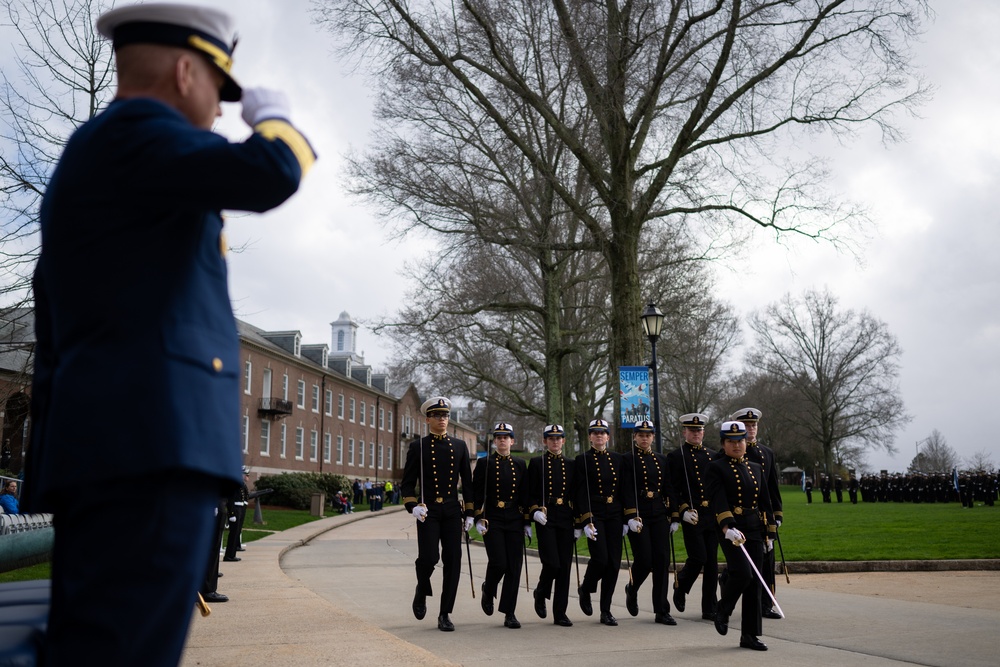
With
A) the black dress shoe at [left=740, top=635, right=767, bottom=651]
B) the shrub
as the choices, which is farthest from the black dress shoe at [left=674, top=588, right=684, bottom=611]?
the shrub

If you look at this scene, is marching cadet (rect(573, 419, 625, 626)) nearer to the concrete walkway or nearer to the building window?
the concrete walkway

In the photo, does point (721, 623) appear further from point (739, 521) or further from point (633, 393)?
point (633, 393)

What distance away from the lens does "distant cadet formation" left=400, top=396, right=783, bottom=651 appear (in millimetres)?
9758

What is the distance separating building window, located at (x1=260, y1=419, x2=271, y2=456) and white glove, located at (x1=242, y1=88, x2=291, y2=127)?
55.7m

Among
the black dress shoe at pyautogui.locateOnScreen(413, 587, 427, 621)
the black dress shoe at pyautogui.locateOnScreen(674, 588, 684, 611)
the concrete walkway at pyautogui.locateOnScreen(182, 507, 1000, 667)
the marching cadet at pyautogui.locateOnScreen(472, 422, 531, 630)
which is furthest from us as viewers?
the black dress shoe at pyautogui.locateOnScreen(674, 588, 684, 611)

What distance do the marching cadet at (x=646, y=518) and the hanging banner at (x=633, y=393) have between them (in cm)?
406

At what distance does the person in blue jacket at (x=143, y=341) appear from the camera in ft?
6.42

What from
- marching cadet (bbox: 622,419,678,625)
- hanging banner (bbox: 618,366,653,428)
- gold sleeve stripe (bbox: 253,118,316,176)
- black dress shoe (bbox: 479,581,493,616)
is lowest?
black dress shoe (bbox: 479,581,493,616)

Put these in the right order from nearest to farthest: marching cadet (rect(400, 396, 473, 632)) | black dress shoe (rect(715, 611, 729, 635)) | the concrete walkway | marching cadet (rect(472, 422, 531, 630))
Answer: the concrete walkway → black dress shoe (rect(715, 611, 729, 635)) → marching cadet (rect(400, 396, 473, 632)) → marching cadet (rect(472, 422, 531, 630))

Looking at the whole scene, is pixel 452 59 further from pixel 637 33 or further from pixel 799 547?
pixel 799 547

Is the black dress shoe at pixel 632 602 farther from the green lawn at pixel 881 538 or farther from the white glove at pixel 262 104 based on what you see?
the white glove at pixel 262 104

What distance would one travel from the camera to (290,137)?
87.1 inches

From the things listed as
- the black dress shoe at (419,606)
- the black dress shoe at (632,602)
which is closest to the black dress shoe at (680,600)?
the black dress shoe at (632,602)

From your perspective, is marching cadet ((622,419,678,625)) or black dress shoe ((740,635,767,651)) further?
marching cadet ((622,419,678,625))
